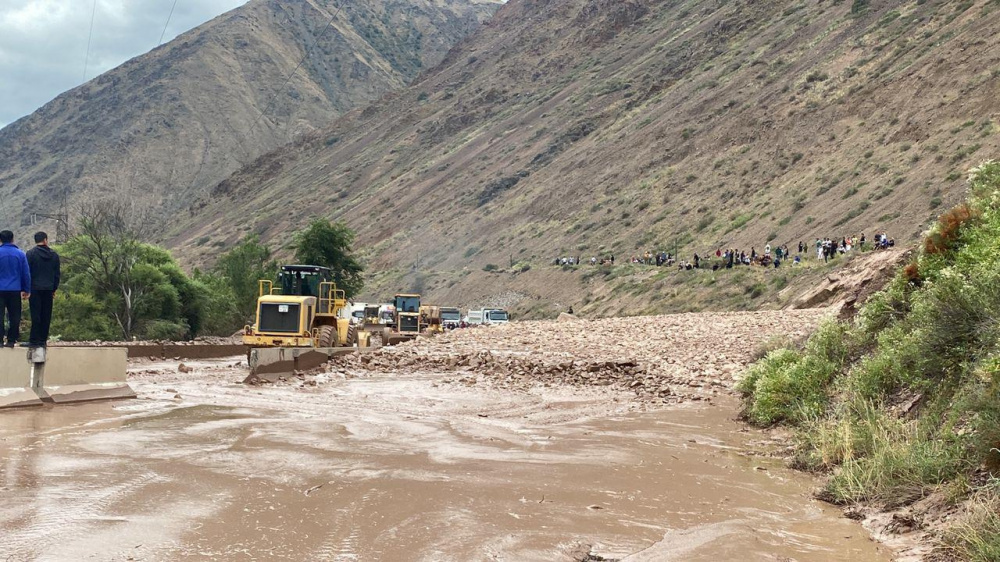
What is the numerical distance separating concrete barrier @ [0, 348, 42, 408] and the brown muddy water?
32 cm

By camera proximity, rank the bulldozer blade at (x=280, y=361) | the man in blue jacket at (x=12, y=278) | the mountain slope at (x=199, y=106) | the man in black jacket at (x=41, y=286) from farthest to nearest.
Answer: the mountain slope at (x=199, y=106)
the bulldozer blade at (x=280, y=361)
the man in black jacket at (x=41, y=286)
the man in blue jacket at (x=12, y=278)

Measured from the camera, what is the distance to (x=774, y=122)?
58656 mm

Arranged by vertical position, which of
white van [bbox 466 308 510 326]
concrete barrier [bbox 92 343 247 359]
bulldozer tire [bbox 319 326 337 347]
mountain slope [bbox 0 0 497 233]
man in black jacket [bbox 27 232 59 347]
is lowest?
concrete barrier [bbox 92 343 247 359]

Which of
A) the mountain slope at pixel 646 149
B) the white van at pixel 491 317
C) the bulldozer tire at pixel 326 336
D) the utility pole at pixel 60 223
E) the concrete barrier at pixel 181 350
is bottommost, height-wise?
the concrete barrier at pixel 181 350

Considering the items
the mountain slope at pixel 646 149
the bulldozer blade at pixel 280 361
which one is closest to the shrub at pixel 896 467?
the bulldozer blade at pixel 280 361

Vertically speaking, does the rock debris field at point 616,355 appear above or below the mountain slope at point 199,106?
below

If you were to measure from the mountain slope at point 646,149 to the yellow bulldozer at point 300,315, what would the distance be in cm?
2112

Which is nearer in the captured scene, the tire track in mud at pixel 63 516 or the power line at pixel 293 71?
the tire track in mud at pixel 63 516

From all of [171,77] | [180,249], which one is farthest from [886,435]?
[171,77]

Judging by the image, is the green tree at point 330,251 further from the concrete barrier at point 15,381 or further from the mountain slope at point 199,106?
the mountain slope at point 199,106

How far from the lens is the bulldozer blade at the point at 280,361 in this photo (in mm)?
18047

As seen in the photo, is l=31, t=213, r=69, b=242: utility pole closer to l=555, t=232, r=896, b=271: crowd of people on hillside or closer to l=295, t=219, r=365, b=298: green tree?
l=295, t=219, r=365, b=298: green tree

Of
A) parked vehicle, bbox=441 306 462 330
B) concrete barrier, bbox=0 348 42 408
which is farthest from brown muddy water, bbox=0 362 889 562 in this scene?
parked vehicle, bbox=441 306 462 330

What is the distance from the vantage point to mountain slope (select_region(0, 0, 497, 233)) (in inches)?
4902
